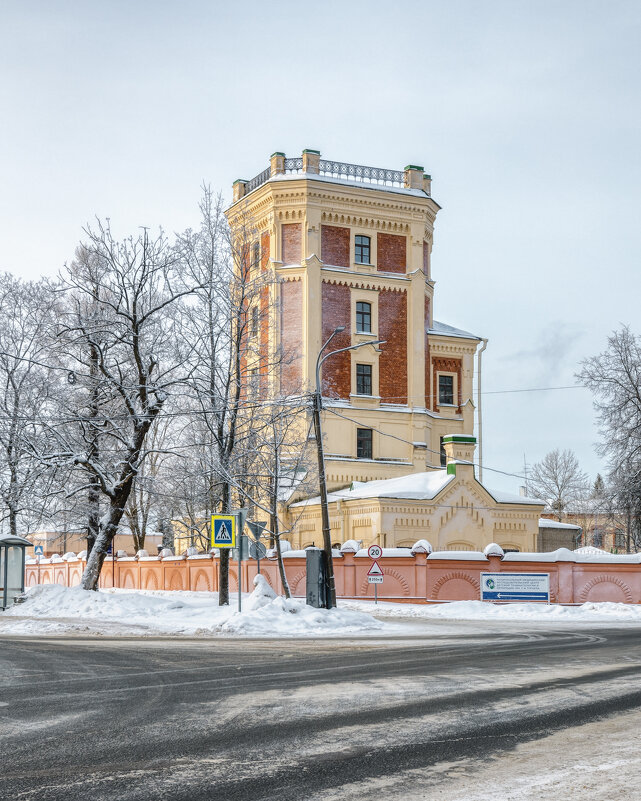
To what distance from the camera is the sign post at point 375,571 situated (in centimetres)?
3186

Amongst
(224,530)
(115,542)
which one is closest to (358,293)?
(224,530)

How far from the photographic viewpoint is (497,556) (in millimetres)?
34562

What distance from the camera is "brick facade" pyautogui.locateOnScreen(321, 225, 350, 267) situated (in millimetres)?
52569

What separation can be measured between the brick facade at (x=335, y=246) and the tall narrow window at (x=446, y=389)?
29.8 feet

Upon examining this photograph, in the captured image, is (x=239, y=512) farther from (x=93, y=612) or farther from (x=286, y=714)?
(x=286, y=714)

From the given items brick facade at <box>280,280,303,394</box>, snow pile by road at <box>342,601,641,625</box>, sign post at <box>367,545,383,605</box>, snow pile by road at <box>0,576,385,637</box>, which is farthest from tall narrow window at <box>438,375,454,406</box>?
snow pile by road at <box>0,576,385,637</box>

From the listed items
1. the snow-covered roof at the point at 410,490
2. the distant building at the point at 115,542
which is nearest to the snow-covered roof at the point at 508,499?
the snow-covered roof at the point at 410,490

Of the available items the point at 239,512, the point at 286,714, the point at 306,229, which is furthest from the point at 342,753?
the point at 306,229

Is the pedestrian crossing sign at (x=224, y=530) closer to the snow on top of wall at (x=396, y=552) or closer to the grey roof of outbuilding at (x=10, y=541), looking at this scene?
the grey roof of outbuilding at (x=10, y=541)

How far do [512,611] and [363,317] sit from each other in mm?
24781

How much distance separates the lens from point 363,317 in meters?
53.3

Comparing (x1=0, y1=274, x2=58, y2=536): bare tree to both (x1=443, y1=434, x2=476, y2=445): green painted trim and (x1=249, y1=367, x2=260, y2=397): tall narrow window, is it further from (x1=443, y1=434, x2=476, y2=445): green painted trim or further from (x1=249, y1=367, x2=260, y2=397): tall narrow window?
(x1=443, y1=434, x2=476, y2=445): green painted trim

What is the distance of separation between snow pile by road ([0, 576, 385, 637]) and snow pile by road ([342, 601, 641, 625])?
5.20 metres

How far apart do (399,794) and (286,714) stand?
10.7ft
